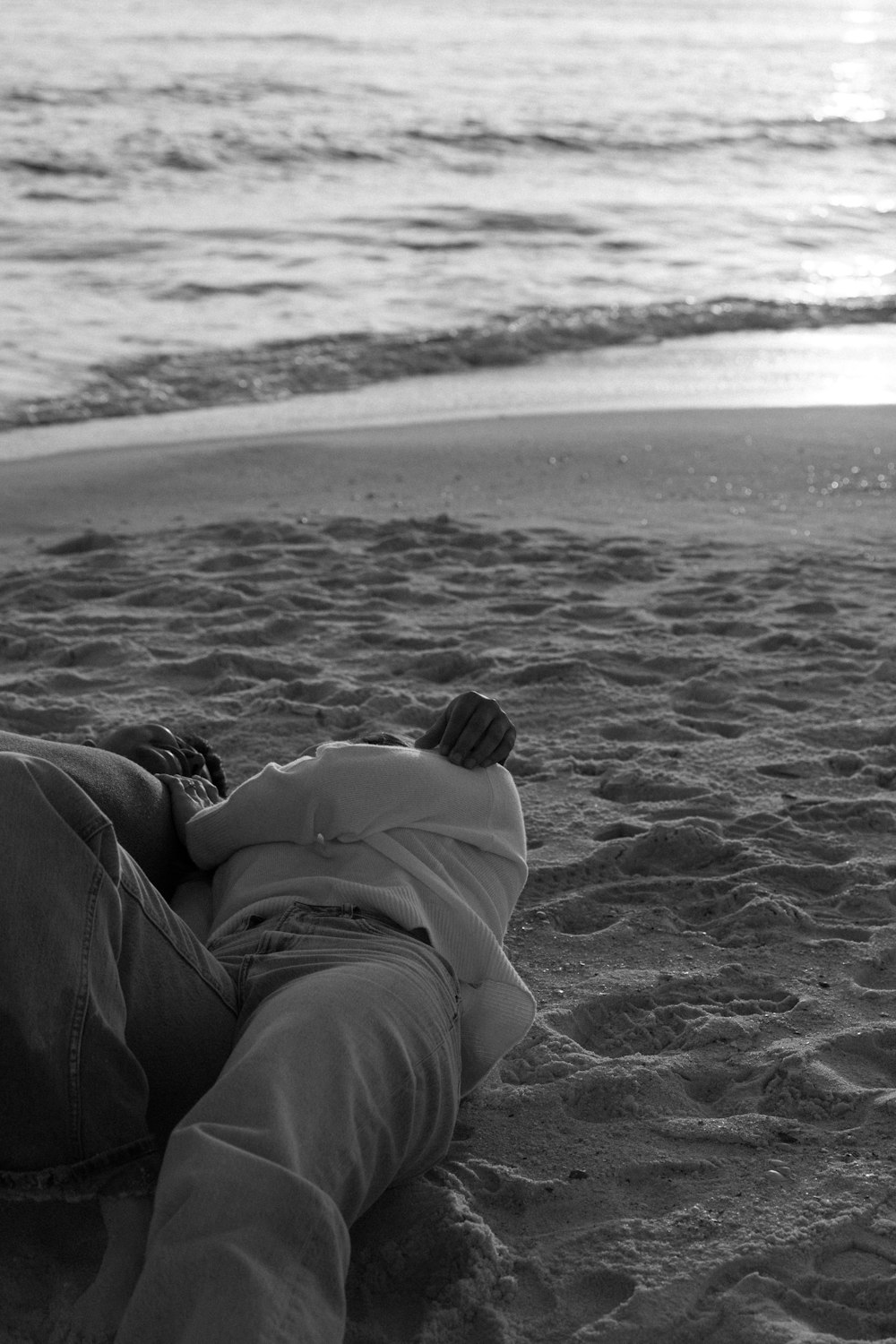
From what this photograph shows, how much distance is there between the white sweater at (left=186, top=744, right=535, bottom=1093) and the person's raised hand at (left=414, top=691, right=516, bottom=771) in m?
0.03

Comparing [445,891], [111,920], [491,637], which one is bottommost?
[491,637]

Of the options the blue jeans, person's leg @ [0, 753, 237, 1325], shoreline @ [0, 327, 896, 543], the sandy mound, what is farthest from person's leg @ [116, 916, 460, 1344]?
shoreline @ [0, 327, 896, 543]

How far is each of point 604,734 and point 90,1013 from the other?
6.87 ft

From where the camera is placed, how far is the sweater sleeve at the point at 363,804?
2.21 meters

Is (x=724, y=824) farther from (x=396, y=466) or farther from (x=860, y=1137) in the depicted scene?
Result: (x=396, y=466)

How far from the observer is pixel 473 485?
19.3ft

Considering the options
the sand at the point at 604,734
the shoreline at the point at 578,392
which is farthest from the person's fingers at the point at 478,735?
the shoreline at the point at 578,392

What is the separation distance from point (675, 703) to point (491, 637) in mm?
699

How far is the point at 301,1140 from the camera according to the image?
163 centimetres

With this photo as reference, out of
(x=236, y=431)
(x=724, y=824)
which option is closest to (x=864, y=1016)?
(x=724, y=824)

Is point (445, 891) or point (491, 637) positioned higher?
point (445, 891)

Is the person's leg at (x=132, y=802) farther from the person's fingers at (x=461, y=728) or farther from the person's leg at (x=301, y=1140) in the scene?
the person's fingers at (x=461, y=728)

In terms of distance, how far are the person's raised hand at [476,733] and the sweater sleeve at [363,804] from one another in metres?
0.02

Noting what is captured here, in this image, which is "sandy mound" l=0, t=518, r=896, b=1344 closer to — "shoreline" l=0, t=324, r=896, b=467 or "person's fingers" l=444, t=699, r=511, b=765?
"person's fingers" l=444, t=699, r=511, b=765
